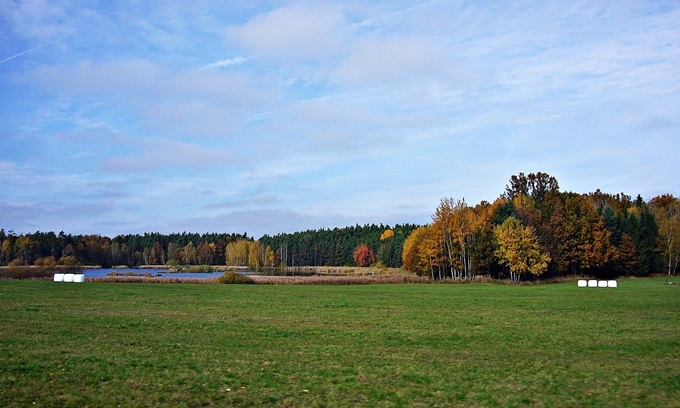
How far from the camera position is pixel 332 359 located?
1581 cm

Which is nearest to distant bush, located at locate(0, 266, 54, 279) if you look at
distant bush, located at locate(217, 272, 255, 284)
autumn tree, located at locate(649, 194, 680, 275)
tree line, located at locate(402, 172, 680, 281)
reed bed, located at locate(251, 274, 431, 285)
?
distant bush, located at locate(217, 272, 255, 284)

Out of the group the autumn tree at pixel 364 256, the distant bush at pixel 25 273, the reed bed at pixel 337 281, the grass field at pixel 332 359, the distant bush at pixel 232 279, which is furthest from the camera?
the autumn tree at pixel 364 256

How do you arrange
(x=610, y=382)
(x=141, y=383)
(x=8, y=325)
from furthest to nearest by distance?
(x=8, y=325), (x=610, y=382), (x=141, y=383)

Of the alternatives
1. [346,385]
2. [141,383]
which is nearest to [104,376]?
[141,383]

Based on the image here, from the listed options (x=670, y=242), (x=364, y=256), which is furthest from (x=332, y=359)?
(x=364, y=256)

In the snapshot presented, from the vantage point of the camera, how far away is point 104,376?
12.9 metres

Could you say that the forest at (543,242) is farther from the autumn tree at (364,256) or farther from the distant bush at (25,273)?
the autumn tree at (364,256)

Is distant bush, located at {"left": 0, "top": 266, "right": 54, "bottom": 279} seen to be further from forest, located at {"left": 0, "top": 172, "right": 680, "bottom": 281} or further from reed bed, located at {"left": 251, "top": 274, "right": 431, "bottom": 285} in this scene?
forest, located at {"left": 0, "top": 172, "right": 680, "bottom": 281}

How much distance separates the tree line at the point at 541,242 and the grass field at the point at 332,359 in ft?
185

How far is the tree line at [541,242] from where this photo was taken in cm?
8426

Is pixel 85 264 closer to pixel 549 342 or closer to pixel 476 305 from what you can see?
pixel 476 305

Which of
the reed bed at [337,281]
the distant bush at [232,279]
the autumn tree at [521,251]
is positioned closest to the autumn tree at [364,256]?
the reed bed at [337,281]

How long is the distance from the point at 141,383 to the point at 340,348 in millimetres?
7238

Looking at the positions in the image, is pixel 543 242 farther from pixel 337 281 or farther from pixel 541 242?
pixel 337 281
